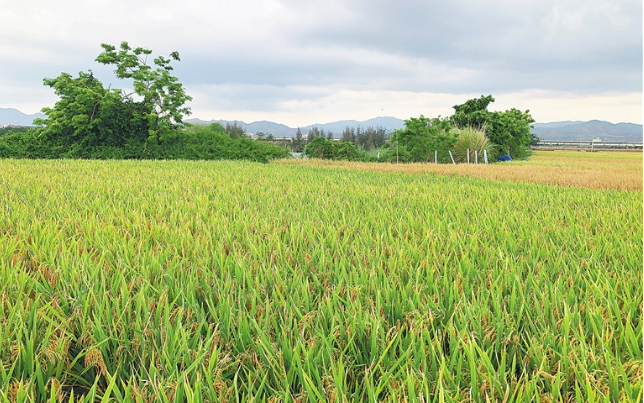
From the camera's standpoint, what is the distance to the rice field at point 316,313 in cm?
85

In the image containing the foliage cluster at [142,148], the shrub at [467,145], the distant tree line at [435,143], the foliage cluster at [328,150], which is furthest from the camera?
the shrub at [467,145]

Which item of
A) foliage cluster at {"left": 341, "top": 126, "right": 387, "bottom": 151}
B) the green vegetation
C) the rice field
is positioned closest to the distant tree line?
the green vegetation

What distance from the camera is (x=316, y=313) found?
3.91 ft

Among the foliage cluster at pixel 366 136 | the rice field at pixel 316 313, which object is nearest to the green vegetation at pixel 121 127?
the rice field at pixel 316 313

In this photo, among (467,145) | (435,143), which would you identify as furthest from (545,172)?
(467,145)

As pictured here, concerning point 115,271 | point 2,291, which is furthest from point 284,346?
point 2,291

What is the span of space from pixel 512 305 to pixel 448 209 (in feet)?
7.09

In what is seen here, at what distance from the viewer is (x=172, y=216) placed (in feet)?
9.00

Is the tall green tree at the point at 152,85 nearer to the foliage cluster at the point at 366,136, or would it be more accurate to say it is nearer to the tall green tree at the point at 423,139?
the tall green tree at the point at 423,139

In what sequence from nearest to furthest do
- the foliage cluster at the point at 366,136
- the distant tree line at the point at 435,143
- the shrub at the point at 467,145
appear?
the distant tree line at the point at 435,143 → the shrub at the point at 467,145 → the foliage cluster at the point at 366,136

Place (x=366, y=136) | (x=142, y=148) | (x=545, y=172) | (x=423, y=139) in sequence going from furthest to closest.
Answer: (x=366, y=136), (x=423, y=139), (x=142, y=148), (x=545, y=172)

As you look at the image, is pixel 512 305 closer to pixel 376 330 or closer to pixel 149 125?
pixel 376 330

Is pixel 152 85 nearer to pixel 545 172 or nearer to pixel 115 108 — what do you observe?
pixel 115 108

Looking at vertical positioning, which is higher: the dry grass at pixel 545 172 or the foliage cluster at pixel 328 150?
the foliage cluster at pixel 328 150
